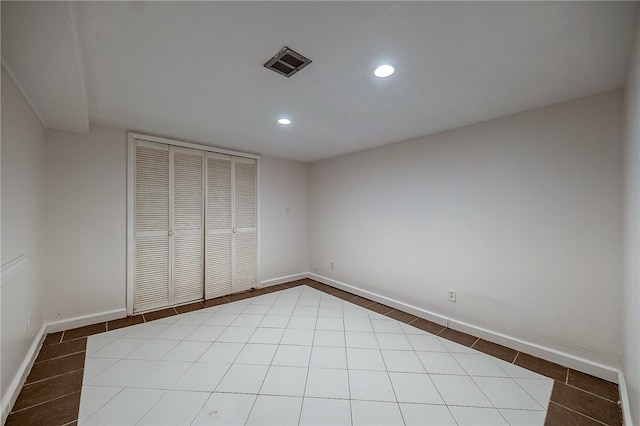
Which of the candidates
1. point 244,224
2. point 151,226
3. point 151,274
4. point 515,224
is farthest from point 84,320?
point 515,224

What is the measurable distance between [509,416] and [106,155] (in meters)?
4.58

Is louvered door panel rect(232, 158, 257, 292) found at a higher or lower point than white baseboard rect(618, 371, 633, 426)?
higher

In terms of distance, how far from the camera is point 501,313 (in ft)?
8.68

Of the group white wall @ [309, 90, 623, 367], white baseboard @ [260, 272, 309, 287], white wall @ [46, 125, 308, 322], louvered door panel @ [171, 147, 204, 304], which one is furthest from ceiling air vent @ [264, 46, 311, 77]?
white baseboard @ [260, 272, 309, 287]

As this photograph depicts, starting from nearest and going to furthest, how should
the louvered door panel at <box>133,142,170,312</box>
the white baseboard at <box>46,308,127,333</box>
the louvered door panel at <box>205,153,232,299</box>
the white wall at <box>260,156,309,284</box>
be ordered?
the white baseboard at <box>46,308,127,333</box>, the louvered door panel at <box>133,142,170,312</box>, the louvered door panel at <box>205,153,232,299</box>, the white wall at <box>260,156,309,284</box>

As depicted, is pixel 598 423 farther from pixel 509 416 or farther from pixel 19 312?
pixel 19 312

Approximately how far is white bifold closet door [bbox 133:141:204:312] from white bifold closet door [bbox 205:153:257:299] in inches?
5.8

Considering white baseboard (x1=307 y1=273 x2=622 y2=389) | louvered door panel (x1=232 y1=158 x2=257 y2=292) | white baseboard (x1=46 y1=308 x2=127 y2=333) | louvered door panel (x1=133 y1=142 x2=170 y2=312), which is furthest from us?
louvered door panel (x1=232 y1=158 x2=257 y2=292)

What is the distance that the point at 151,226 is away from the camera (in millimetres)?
3412

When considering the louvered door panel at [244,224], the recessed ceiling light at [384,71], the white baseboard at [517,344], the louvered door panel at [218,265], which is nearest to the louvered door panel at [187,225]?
the louvered door panel at [218,265]

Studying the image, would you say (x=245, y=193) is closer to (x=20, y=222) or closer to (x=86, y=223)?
(x=86, y=223)

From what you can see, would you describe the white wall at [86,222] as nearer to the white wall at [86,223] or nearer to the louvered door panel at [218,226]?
the white wall at [86,223]

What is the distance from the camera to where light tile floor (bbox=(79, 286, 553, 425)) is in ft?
5.57

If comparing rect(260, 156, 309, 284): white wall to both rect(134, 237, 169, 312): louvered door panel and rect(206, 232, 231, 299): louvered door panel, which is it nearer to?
rect(206, 232, 231, 299): louvered door panel
